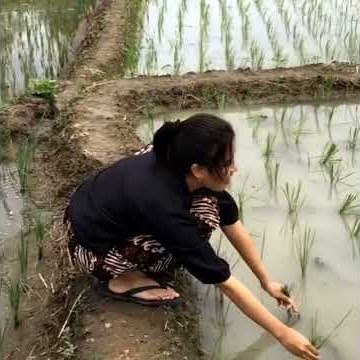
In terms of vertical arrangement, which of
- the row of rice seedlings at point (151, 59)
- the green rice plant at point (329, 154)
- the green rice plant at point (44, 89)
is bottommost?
the green rice plant at point (329, 154)

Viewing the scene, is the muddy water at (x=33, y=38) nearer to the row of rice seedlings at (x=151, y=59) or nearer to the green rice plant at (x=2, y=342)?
the row of rice seedlings at (x=151, y=59)

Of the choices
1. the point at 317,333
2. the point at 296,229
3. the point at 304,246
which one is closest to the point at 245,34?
the point at 296,229

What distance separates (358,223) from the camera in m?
2.96

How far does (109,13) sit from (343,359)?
15.4ft

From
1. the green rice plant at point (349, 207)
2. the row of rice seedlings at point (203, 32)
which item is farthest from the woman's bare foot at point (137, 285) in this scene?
the row of rice seedlings at point (203, 32)

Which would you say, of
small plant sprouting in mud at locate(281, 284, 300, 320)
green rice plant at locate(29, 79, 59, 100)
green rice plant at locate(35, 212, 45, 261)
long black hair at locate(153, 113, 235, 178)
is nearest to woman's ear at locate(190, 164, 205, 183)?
long black hair at locate(153, 113, 235, 178)

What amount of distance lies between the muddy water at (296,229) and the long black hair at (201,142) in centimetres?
74

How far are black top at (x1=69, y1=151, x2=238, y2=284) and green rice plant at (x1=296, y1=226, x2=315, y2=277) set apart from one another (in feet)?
1.89

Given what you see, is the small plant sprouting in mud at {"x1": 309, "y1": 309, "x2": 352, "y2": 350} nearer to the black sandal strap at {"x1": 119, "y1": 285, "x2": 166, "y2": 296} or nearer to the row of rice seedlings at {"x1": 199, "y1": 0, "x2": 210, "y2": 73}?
the black sandal strap at {"x1": 119, "y1": 285, "x2": 166, "y2": 296}

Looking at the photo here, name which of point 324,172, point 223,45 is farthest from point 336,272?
point 223,45

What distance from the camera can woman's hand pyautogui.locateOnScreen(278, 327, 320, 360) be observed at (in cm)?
200

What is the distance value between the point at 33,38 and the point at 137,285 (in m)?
3.98

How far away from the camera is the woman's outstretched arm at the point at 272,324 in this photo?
2000 millimetres

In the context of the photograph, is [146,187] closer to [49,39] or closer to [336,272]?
[336,272]
